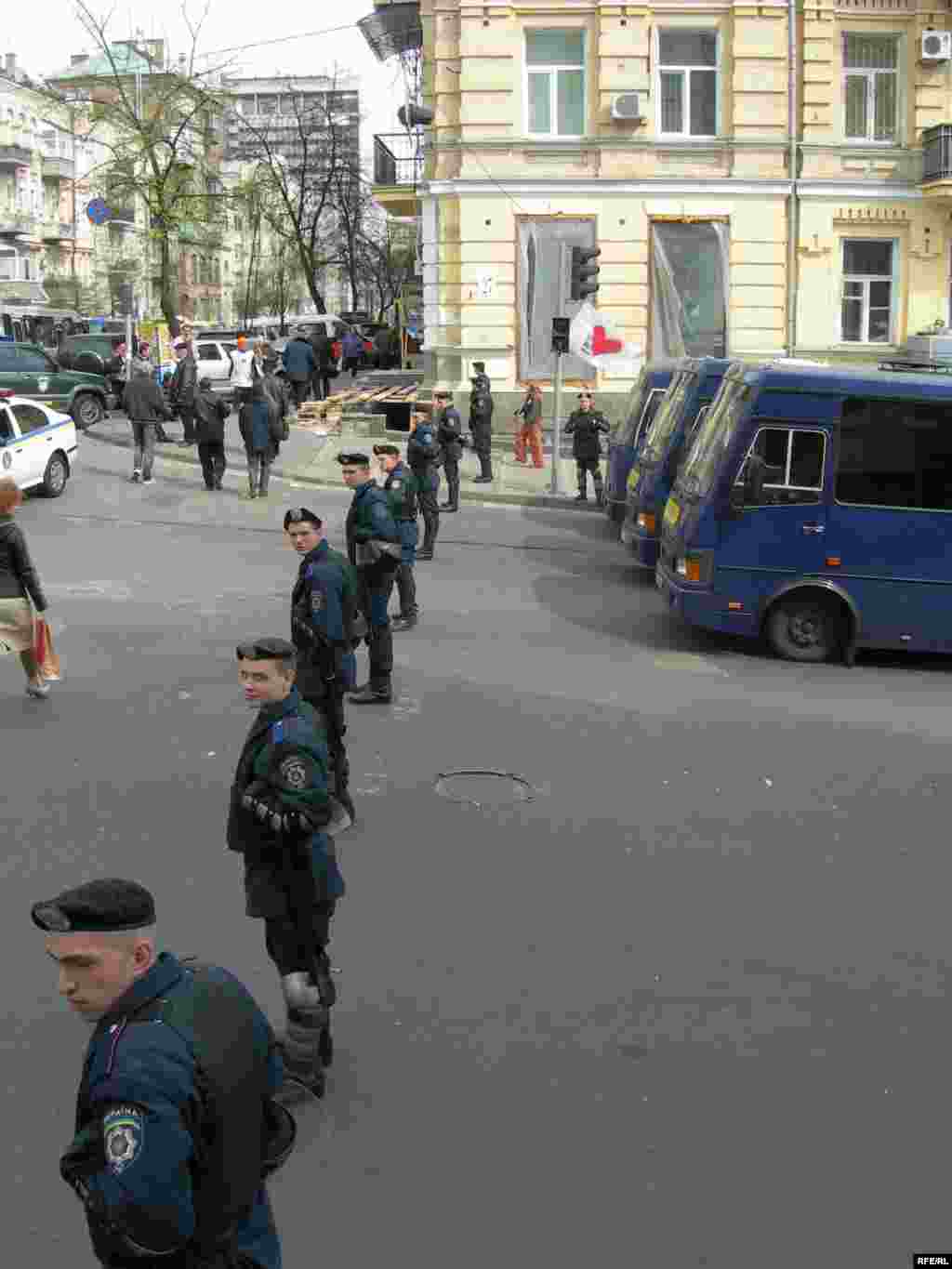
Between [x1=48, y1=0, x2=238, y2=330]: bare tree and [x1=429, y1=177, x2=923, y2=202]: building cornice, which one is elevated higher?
[x1=48, y1=0, x2=238, y2=330]: bare tree

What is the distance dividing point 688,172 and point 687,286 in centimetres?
215

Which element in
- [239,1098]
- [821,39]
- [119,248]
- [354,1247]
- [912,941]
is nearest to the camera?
[239,1098]

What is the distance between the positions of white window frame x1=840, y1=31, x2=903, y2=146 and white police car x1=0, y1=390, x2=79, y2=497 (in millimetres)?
16587

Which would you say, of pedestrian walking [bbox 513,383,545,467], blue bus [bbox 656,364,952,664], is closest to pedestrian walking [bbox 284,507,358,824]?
blue bus [bbox 656,364,952,664]

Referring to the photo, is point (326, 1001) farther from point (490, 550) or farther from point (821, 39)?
point (821, 39)

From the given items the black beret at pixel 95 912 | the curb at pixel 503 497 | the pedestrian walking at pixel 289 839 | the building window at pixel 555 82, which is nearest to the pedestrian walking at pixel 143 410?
the curb at pixel 503 497

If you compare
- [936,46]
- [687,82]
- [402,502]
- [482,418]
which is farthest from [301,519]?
[936,46]

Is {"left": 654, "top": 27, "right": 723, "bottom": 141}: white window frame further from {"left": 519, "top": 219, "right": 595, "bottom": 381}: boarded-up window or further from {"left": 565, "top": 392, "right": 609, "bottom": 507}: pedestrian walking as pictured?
{"left": 565, "top": 392, "right": 609, "bottom": 507}: pedestrian walking

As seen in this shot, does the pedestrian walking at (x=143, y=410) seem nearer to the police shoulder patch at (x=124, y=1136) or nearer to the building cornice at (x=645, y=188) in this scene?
the building cornice at (x=645, y=188)

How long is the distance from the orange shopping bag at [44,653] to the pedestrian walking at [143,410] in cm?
1217

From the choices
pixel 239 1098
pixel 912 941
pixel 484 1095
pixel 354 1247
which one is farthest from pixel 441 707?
pixel 239 1098

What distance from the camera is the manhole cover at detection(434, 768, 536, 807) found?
30.6 ft

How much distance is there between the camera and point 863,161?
30.2 metres

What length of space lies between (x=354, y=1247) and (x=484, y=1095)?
1.08m
